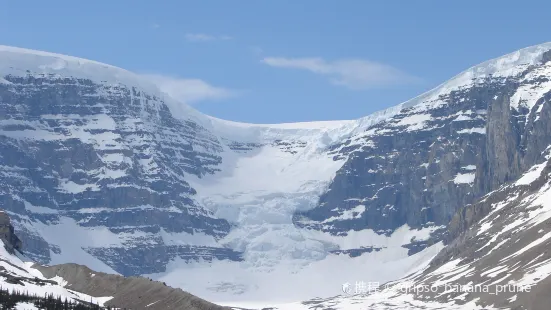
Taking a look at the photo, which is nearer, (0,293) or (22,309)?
(22,309)

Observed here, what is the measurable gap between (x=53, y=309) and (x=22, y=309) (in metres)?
5.97

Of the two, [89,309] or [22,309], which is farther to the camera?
[89,309]

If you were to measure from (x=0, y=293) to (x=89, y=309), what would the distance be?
36.2ft

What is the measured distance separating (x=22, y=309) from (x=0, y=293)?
45.1 ft

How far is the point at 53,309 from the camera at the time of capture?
610 ft

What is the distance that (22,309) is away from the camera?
181 m

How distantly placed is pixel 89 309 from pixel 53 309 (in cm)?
858

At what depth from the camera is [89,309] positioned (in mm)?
193875

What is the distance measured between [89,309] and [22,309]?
14.5 m

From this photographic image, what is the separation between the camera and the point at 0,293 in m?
194
